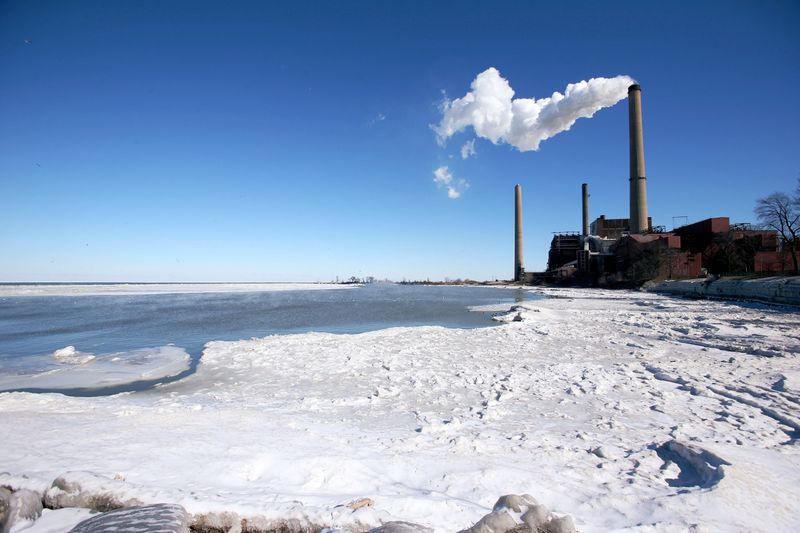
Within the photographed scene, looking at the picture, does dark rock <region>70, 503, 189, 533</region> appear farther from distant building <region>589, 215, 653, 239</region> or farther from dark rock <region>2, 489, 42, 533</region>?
distant building <region>589, 215, 653, 239</region>

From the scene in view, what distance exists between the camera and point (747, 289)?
2656 cm

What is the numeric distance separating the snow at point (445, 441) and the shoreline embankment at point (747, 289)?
759 inches

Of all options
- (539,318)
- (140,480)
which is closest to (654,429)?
(140,480)

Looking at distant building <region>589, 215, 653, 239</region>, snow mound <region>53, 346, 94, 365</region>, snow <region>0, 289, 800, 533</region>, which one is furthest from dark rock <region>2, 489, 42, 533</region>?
distant building <region>589, 215, 653, 239</region>

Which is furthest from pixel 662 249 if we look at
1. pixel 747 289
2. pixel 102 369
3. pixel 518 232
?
pixel 102 369

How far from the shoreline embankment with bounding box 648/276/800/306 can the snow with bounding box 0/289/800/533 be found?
63.2 ft

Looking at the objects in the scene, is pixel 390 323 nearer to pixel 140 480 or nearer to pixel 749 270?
pixel 140 480

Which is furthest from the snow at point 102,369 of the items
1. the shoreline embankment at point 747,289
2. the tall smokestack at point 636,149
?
the tall smokestack at point 636,149

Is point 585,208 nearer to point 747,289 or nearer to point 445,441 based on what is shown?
point 747,289

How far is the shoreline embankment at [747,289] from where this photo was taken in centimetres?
2242

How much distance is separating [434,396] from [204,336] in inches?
460

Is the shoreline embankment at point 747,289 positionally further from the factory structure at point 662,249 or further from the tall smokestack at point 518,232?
the tall smokestack at point 518,232

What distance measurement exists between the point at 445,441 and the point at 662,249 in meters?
49.7

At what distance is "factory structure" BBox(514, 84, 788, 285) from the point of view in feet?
135
